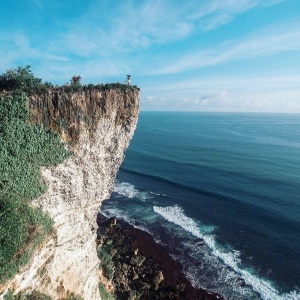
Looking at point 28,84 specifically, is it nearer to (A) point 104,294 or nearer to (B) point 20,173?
(B) point 20,173

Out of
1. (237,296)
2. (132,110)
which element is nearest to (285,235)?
(237,296)

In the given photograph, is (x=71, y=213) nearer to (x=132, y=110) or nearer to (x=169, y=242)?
(x=132, y=110)

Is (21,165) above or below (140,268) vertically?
above

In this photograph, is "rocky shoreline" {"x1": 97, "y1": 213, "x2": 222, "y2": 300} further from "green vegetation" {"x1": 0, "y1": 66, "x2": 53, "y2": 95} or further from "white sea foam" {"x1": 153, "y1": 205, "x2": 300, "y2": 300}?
"green vegetation" {"x1": 0, "y1": 66, "x2": 53, "y2": 95}

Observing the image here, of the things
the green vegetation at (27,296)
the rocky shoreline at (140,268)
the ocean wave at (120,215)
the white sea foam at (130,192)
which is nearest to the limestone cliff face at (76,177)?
the green vegetation at (27,296)

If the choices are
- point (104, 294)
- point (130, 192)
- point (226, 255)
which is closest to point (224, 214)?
point (226, 255)

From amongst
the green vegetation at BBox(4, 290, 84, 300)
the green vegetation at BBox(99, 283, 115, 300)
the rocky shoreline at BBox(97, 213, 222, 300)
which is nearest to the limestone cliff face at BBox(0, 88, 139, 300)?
the green vegetation at BBox(4, 290, 84, 300)
